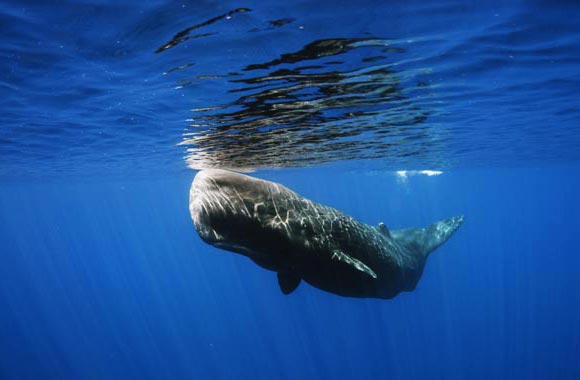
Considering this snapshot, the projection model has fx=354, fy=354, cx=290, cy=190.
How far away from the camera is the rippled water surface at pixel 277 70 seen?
6125 millimetres

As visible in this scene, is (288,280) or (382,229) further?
(382,229)

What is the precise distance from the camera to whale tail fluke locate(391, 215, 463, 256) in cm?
920

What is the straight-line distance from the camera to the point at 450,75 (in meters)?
9.65

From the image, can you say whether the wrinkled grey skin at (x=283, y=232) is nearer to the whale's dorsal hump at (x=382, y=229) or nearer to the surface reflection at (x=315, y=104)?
the whale's dorsal hump at (x=382, y=229)

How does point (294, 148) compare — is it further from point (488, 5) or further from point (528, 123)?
point (488, 5)

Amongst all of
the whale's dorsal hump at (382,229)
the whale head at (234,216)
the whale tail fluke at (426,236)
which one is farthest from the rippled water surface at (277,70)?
the whale tail fluke at (426,236)

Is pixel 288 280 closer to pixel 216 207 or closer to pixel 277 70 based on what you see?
pixel 216 207

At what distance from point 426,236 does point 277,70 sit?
617 centimetres

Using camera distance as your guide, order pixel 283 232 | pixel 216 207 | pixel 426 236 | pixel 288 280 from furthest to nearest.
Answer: pixel 426 236
pixel 288 280
pixel 283 232
pixel 216 207

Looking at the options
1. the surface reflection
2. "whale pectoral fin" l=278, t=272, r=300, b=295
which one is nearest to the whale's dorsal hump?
"whale pectoral fin" l=278, t=272, r=300, b=295

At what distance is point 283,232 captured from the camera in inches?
187

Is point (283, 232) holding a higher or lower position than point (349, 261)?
higher

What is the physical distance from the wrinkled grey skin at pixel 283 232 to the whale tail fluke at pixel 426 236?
10.5 feet

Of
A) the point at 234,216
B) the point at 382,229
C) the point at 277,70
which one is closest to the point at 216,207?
the point at 234,216
